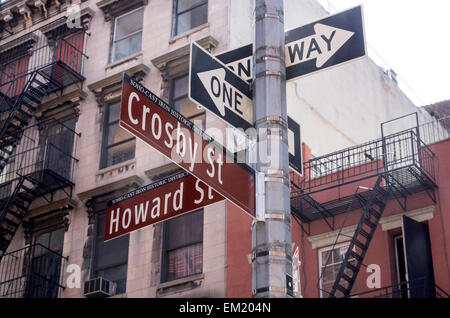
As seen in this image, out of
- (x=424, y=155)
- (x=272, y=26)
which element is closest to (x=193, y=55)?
(x=272, y=26)

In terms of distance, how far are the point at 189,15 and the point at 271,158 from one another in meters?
16.2

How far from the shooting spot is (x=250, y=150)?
7383mm

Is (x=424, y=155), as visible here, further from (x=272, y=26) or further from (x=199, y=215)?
(x=272, y=26)

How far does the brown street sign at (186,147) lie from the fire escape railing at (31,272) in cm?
1432

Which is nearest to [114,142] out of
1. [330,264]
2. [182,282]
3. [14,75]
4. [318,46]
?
[182,282]

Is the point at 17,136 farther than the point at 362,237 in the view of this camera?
Yes

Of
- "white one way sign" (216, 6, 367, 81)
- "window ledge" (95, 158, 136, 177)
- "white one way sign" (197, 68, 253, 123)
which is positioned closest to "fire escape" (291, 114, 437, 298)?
"window ledge" (95, 158, 136, 177)

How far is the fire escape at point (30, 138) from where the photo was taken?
71.3 ft

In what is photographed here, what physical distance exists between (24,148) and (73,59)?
3319mm

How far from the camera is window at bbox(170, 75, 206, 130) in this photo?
20828 mm

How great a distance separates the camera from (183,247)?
19.3 meters

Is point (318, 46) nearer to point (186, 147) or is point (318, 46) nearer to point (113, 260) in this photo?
point (186, 147)

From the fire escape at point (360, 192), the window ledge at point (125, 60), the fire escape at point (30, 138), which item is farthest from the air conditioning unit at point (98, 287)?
the window ledge at point (125, 60)

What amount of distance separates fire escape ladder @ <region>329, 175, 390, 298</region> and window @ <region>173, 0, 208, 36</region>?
816 centimetres
